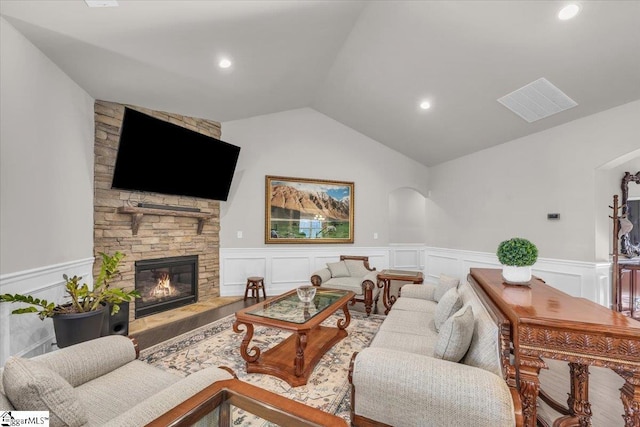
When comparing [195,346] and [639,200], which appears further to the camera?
[639,200]

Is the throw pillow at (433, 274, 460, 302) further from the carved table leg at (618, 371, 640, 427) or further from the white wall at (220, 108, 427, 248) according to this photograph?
the white wall at (220, 108, 427, 248)

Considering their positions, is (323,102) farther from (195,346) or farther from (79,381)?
(79,381)

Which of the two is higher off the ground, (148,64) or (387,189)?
(148,64)

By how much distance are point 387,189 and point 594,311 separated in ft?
15.2

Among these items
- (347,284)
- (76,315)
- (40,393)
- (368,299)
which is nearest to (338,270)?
(347,284)

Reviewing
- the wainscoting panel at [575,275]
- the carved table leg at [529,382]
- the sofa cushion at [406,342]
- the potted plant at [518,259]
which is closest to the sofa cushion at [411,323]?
the sofa cushion at [406,342]

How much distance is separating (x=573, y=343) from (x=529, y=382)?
11.4 inches

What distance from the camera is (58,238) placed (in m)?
2.77

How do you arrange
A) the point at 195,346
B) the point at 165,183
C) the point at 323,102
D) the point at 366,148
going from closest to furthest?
the point at 195,346 → the point at 165,183 → the point at 323,102 → the point at 366,148

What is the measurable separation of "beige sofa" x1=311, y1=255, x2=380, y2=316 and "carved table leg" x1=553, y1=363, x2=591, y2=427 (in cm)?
234

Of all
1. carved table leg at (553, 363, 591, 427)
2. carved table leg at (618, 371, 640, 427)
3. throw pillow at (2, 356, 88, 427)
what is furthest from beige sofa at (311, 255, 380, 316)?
throw pillow at (2, 356, 88, 427)

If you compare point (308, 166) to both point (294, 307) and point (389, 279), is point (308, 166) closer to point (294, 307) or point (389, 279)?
point (389, 279)

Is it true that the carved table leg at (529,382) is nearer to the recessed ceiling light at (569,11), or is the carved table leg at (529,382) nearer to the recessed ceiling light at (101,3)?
the recessed ceiling light at (569,11)

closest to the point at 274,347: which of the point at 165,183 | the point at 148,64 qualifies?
the point at 165,183
